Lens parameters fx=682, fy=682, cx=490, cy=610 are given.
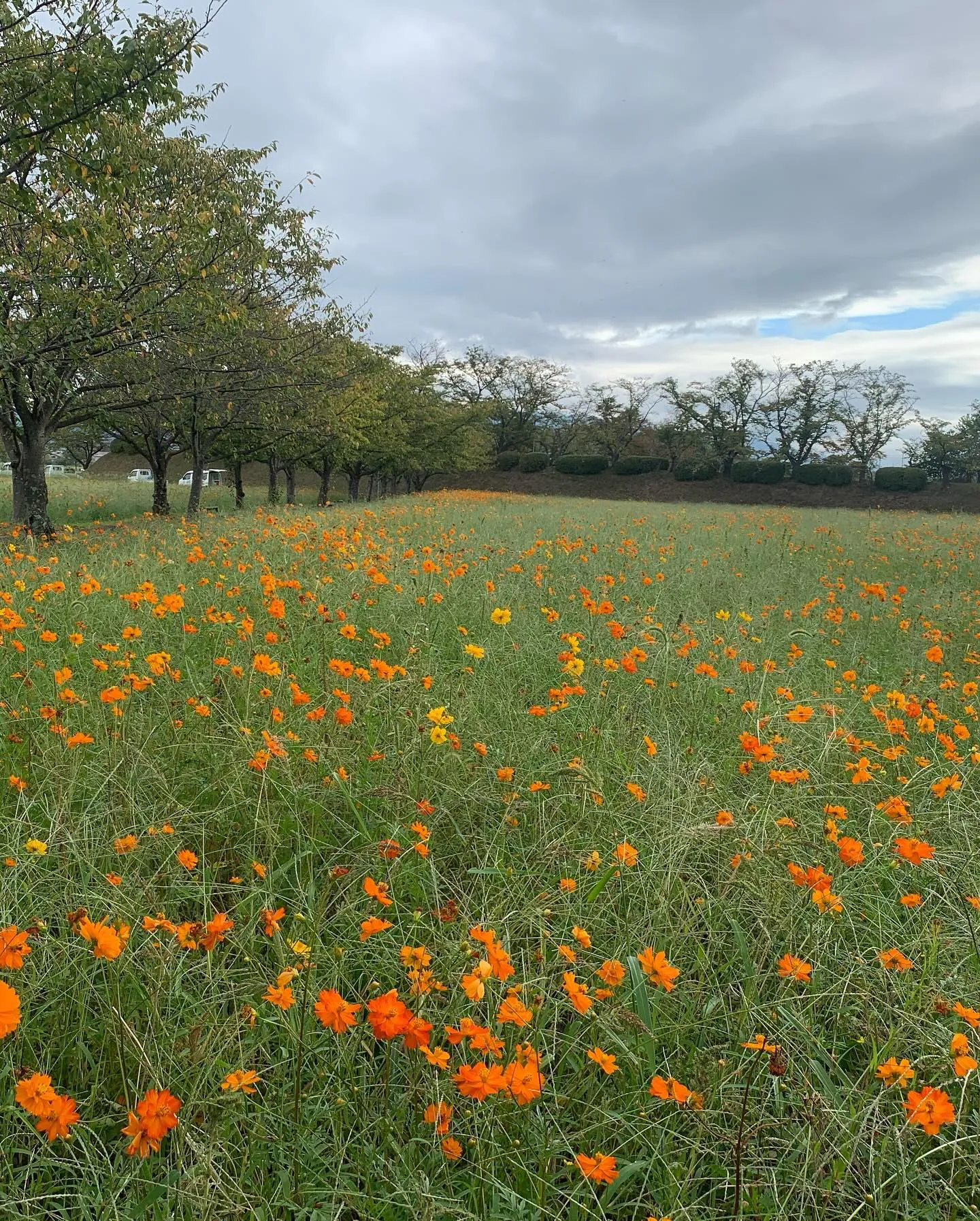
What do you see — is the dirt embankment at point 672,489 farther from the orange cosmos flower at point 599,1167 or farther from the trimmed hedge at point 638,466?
the orange cosmos flower at point 599,1167

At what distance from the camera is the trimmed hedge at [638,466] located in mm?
44156

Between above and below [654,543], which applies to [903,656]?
below

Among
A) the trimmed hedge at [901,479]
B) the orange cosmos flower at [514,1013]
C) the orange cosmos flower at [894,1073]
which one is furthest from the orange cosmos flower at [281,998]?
the trimmed hedge at [901,479]

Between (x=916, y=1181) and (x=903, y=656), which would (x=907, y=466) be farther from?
(x=916, y=1181)

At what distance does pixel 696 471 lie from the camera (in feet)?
137

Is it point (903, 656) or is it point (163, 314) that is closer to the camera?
point (903, 656)

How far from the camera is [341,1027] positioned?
0.96m

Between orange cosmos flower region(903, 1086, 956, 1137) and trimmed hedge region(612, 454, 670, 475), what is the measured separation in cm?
4482

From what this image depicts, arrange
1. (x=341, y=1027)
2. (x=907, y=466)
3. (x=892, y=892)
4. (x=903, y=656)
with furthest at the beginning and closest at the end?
(x=907, y=466) < (x=903, y=656) < (x=892, y=892) < (x=341, y=1027)

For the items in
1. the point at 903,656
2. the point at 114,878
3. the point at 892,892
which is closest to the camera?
the point at 114,878

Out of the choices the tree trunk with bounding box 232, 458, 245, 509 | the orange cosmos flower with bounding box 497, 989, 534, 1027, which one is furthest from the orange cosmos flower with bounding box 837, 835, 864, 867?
the tree trunk with bounding box 232, 458, 245, 509

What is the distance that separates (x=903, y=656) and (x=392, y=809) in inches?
157

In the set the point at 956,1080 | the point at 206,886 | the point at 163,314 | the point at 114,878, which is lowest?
the point at 956,1080

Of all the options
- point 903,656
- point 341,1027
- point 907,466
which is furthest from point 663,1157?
point 907,466
